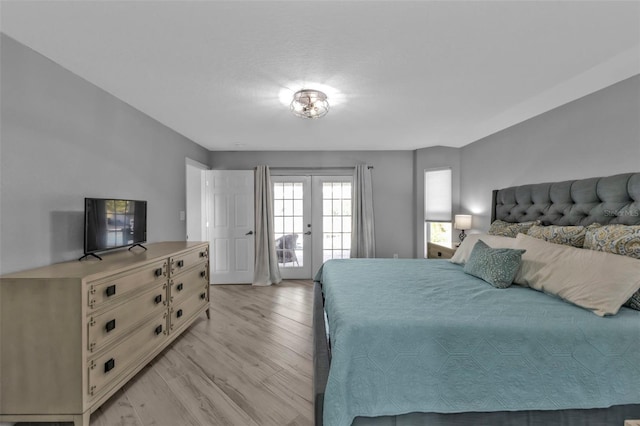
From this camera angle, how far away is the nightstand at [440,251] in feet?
10.8

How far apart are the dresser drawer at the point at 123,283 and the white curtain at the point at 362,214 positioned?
2977mm

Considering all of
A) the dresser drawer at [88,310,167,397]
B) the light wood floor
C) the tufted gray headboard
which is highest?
the tufted gray headboard

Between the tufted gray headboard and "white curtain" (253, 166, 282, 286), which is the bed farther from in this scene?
"white curtain" (253, 166, 282, 286)

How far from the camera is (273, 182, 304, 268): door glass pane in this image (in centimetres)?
447

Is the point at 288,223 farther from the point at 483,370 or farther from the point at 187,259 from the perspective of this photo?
the point at 483,370

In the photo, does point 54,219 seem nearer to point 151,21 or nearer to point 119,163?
point 119,163

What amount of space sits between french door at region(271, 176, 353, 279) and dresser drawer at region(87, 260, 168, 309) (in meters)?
2.47

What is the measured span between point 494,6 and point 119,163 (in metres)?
3.11

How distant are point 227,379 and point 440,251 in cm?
303

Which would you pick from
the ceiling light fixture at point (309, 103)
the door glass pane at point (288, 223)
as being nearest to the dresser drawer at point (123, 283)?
the ceiling light fixture at point (309, 103)

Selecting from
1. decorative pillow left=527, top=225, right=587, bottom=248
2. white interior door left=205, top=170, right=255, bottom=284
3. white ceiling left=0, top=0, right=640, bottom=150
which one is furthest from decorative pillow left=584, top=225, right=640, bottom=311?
white interior door left=205, top=170, right=255, bottom=284

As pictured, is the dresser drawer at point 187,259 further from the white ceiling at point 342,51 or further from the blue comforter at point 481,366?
the blue comforter at point 481,366

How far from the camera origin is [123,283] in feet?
5.50

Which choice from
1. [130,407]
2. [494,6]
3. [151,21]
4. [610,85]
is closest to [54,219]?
[130,407]
